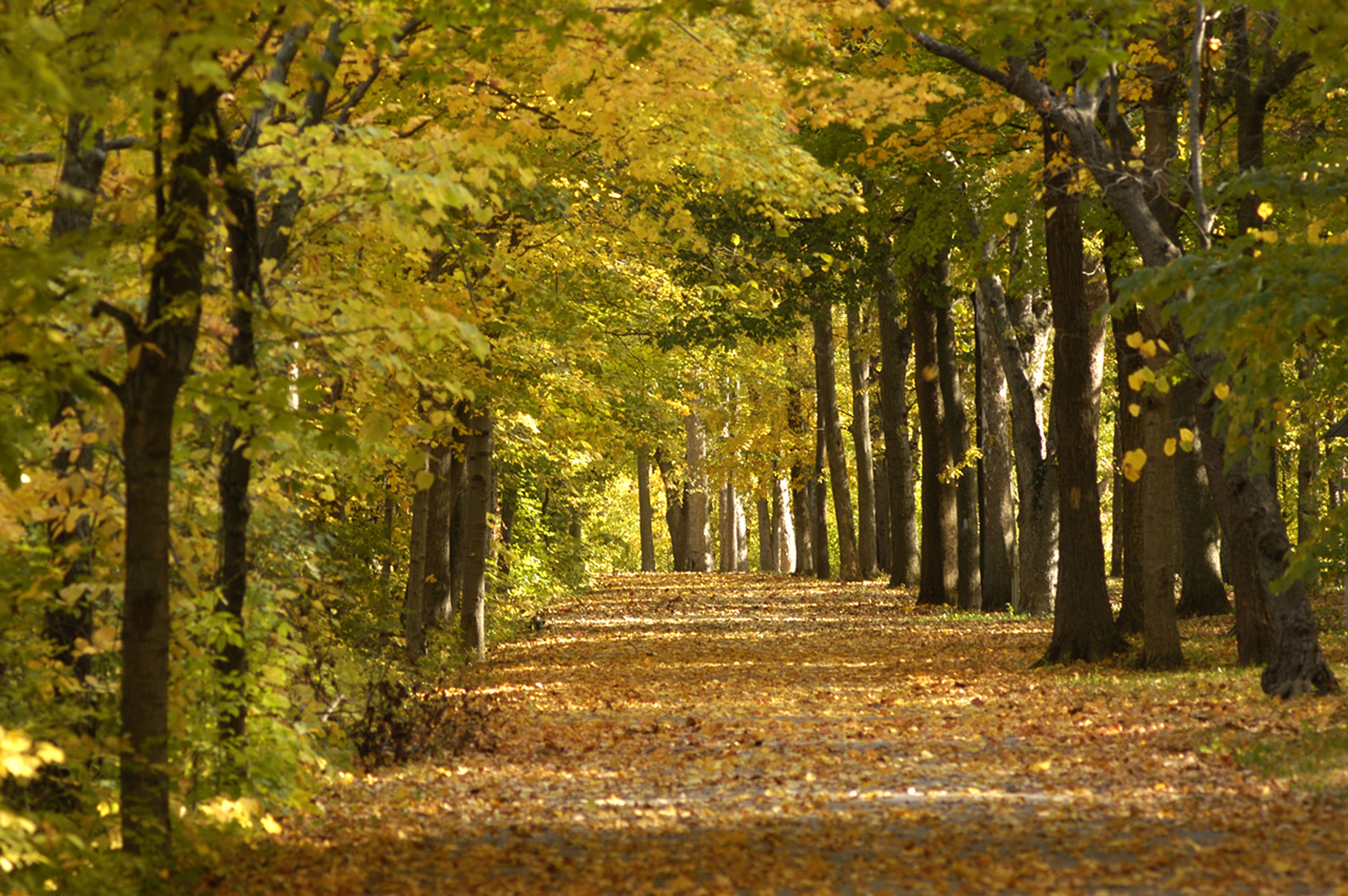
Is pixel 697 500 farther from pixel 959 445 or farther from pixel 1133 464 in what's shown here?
pixel 1133 464

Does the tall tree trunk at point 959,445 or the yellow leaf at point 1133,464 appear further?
the tall tree trunk at point 959,445

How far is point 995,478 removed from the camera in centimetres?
2377

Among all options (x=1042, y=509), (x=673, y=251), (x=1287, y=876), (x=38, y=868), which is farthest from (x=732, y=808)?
(x=1042, y=509)

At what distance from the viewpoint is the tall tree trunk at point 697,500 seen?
1770 inches

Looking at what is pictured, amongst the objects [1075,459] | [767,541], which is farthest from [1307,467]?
[767,541]

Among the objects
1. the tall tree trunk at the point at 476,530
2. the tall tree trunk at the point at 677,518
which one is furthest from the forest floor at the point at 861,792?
the tall tree trunk at the point at 677,518

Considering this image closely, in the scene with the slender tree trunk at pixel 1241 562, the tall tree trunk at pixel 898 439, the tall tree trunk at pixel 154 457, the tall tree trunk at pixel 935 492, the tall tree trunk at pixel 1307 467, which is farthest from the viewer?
the tall tree trunk at pixel 898 439

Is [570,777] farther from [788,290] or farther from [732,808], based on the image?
[788,290]

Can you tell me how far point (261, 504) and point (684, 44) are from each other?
192 inches

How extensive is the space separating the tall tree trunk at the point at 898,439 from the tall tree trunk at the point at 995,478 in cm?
412

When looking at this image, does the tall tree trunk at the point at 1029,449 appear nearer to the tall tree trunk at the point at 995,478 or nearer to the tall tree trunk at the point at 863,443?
the tall tree trunk at the point at 995,478

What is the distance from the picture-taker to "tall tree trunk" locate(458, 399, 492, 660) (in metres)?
17.0

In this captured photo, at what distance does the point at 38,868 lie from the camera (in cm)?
570

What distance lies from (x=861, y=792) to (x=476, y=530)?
31.3 ft
